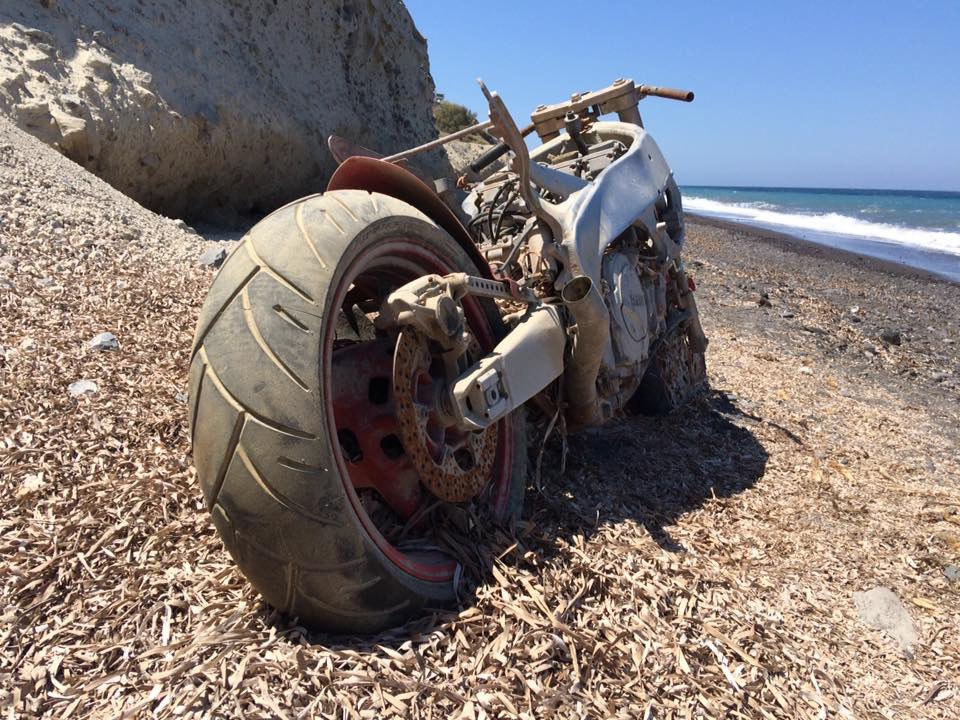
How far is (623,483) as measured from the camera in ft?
10.8

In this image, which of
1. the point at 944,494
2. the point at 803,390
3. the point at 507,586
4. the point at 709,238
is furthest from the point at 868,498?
the point at 709,238

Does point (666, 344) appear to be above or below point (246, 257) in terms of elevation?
below

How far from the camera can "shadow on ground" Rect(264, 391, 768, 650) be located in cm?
219

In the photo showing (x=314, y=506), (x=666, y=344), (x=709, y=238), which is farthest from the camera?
(x=709, y=238)

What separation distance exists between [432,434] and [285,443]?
0.71 metres

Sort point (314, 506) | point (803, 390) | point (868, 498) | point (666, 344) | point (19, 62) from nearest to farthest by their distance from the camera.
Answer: point (314, 506)
point (868, 498)
point (666, 344)
point (19, 62)
point (803, 390)

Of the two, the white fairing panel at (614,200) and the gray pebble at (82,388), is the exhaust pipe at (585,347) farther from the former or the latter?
the gray pebble at (82,388)

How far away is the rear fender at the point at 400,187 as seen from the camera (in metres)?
2.49

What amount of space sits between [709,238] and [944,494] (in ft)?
57.5

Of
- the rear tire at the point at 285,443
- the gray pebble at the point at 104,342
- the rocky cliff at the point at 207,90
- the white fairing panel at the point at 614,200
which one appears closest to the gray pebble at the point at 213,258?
the gray pebble at the point at 104,342

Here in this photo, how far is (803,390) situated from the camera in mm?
5777

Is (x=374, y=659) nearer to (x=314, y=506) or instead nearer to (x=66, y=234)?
(x=314, y=506)

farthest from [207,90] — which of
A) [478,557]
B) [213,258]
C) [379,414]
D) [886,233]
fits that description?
[886,233]

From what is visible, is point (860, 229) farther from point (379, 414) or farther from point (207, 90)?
point (379, 414)
